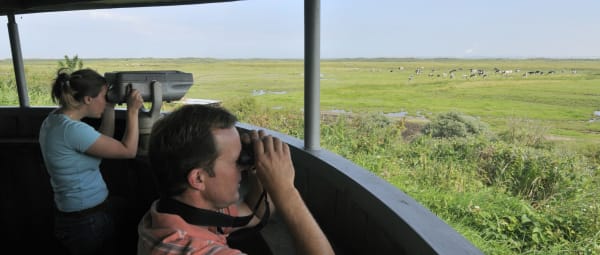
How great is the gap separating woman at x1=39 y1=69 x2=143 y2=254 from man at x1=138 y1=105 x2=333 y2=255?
0.89m

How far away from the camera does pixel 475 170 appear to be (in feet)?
5.97

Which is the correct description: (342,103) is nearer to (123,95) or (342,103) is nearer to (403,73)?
(403,73)

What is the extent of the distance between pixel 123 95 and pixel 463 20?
157 centimetres

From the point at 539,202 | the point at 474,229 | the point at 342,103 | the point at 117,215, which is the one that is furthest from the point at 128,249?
the point at 539,202

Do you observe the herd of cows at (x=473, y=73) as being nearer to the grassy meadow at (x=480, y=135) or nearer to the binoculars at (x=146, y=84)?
the grassy meadow at (x=480, y=135)

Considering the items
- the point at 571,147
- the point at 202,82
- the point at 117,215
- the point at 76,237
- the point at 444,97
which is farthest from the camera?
the point at 202,82

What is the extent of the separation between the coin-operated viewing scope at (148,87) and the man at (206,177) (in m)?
1.18

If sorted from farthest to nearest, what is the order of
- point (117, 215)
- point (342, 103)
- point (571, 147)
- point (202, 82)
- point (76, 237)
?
point (202, 82) → point (342, 103) → point (117, 215) → point (76, 237) → point (571, 147)

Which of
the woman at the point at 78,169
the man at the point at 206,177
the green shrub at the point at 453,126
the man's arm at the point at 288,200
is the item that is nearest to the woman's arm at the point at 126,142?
the woman at the point at 78,169

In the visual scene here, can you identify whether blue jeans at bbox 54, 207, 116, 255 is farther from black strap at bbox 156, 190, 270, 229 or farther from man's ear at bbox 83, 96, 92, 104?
black strap at bbox 156, 190, 270, 229

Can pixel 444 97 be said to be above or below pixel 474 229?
above

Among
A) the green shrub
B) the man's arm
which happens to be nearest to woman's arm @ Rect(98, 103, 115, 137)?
the man's arm

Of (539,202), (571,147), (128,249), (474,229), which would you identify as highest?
(571,147)

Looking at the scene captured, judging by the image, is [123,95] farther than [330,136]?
No
